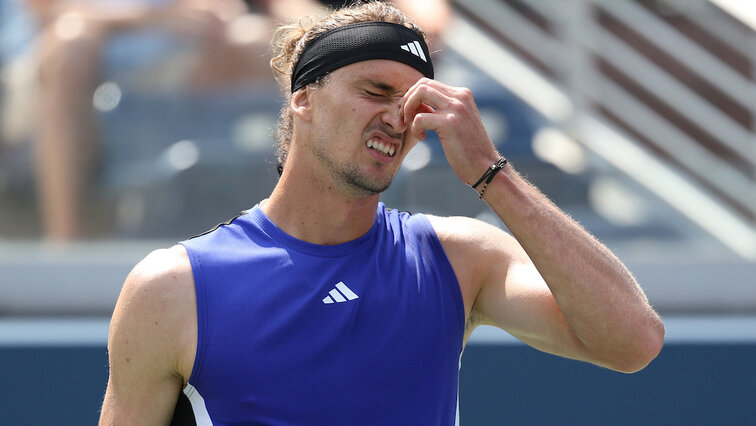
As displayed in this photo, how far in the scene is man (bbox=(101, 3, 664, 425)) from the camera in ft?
6.97

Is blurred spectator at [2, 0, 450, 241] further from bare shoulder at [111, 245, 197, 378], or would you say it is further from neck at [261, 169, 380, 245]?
bare shoulder at [111, 245, 197, 378]

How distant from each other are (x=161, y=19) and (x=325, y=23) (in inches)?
90.9

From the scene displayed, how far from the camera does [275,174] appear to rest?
4.07 metres

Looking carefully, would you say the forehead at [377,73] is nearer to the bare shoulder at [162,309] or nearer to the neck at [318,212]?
the neck at [318,212]

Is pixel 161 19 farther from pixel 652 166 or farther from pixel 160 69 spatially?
pixel 652 166

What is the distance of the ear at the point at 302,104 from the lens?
7.72 feet

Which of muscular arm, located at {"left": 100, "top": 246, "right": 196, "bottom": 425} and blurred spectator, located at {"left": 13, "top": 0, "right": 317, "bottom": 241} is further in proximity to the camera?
blurred spectator, located at {"left": 13, "top": 0, "right": 317, "bottom": 241}

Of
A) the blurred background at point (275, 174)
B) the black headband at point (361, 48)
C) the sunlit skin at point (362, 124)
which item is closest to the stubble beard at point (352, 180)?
the sunlit skin at point (362, 124)

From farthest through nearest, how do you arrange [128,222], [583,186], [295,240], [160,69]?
[583,186], [160,69], [128,222], [295,240]

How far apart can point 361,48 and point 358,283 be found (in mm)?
574

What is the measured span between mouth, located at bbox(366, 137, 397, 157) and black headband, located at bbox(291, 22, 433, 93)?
21cm

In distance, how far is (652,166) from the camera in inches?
189

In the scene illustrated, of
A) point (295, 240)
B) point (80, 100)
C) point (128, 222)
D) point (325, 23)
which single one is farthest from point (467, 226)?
point (80, 100)

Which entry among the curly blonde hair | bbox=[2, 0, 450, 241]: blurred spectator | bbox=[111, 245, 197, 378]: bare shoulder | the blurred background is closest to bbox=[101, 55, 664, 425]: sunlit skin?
bbox=[111, 245, 197, 378]: bare shoulder
